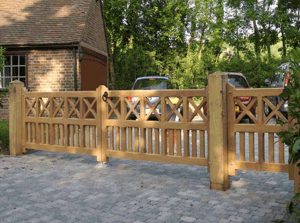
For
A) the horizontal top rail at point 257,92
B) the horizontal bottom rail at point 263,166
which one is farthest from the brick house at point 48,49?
the horizontal bottom rail at point 263,166

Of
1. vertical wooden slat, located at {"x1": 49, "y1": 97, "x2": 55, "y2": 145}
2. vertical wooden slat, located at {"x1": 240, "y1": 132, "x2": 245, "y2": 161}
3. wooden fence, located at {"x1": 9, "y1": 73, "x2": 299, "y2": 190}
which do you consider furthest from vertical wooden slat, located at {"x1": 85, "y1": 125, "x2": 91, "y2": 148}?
vertical wooden slat, located at {"x1": 240, "y1": 132, "x2": 245, "y2": 161}

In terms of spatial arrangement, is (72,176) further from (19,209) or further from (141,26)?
(141,26)

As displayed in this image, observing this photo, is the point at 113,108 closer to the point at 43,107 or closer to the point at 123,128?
the point at 123,128

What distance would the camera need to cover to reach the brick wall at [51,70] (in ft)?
53.2

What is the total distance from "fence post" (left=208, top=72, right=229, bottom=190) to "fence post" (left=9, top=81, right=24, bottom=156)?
15.4 feet

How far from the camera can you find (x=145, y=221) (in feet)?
15.1

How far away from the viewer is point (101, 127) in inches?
299

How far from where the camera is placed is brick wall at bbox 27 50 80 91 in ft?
53.2

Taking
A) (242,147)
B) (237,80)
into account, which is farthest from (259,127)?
(237,80)

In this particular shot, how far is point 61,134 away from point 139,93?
2132 millimetres

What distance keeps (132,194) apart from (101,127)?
211 centimetres

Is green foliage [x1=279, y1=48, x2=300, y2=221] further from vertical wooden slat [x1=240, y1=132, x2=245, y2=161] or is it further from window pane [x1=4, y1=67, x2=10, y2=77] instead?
window pane [x1=4, y1=67, x2=10, y2=77]

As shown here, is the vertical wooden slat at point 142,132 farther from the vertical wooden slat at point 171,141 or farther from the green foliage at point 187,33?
the green foliage at point 187,33

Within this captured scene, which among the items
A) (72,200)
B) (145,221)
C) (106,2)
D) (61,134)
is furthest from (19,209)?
(106,2)
